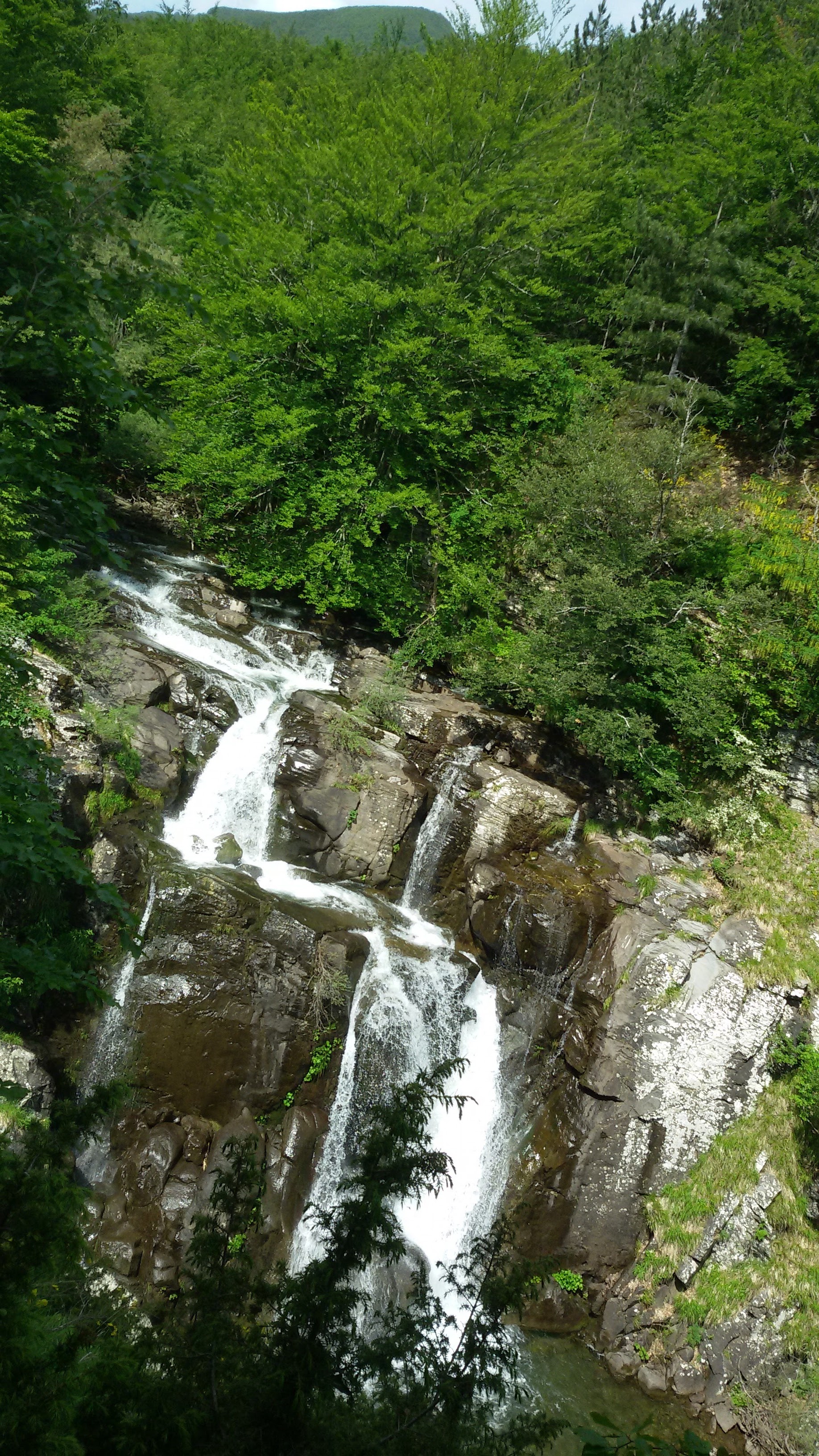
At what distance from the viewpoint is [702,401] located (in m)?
17.6

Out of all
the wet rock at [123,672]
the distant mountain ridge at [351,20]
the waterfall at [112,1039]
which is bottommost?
the waterfall at [112,1039]

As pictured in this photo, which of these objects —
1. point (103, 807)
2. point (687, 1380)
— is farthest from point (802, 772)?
point (103, 807)

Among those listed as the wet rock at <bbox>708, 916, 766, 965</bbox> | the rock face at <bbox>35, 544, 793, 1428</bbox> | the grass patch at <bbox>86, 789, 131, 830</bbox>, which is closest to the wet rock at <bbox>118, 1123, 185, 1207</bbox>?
the rock face at <bbox>35, 544, 793, 1428</bbox>

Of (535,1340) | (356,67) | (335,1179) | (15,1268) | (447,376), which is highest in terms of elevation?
(356,67)

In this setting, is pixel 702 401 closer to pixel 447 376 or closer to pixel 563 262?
pixel 563 262

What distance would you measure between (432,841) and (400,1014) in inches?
115

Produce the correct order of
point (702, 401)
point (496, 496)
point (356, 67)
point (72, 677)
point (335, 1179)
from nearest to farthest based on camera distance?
point (335, 1179) < point (72, 677) < point (496, 496) < point (702, 401) < point (356, 67)

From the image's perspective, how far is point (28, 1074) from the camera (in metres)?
7.64

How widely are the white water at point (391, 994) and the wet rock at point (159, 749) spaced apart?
1.53 feet

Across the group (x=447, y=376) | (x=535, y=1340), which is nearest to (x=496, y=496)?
(x=447, y=376)

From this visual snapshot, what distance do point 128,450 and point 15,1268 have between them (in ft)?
50.3

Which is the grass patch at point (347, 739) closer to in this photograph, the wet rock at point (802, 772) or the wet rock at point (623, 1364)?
the wet rock at point (802, 772)

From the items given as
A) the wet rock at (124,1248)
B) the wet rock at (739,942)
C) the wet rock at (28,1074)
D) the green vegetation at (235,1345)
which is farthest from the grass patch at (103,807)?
the wet rock at (739,942)

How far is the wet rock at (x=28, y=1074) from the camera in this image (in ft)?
24.5
